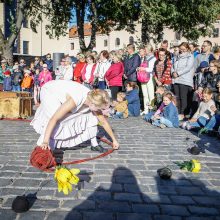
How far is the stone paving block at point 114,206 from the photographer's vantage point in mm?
3393

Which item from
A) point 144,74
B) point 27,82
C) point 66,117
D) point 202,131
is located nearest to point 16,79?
point 27,82

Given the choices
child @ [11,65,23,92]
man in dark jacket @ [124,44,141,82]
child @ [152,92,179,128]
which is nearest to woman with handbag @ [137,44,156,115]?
man in dark jacket @ [124,44,141,82]

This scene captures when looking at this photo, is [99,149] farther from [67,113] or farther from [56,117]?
[56,117]

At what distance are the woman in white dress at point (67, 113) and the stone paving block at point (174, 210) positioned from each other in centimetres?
176

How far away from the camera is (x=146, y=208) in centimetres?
345

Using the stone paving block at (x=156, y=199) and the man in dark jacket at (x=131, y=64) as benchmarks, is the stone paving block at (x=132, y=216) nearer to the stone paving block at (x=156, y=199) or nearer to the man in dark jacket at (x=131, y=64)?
the stone paving block at (x=156, y=199)

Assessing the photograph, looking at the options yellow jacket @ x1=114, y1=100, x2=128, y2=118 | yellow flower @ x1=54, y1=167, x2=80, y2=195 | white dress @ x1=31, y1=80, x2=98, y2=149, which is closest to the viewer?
yellow flower @ x1=54, y1=167, x2=80, y2=195

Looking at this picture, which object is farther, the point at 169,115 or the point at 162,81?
the point at 162,81

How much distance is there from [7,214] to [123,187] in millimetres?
1420

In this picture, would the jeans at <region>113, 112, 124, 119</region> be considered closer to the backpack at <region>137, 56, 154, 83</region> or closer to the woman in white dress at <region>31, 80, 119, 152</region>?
the backpack at <region>137, 56, 154, 83</region>

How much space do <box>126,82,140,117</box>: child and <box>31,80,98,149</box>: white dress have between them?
539 cm

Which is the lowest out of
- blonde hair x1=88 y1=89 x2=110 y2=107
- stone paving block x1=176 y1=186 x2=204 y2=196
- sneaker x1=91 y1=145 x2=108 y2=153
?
stone paving block x1=176 y1=186 x2=204 y2=196

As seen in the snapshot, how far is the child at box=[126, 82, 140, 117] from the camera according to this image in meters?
10.9

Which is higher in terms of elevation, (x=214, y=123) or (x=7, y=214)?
(x=214, y=123)
